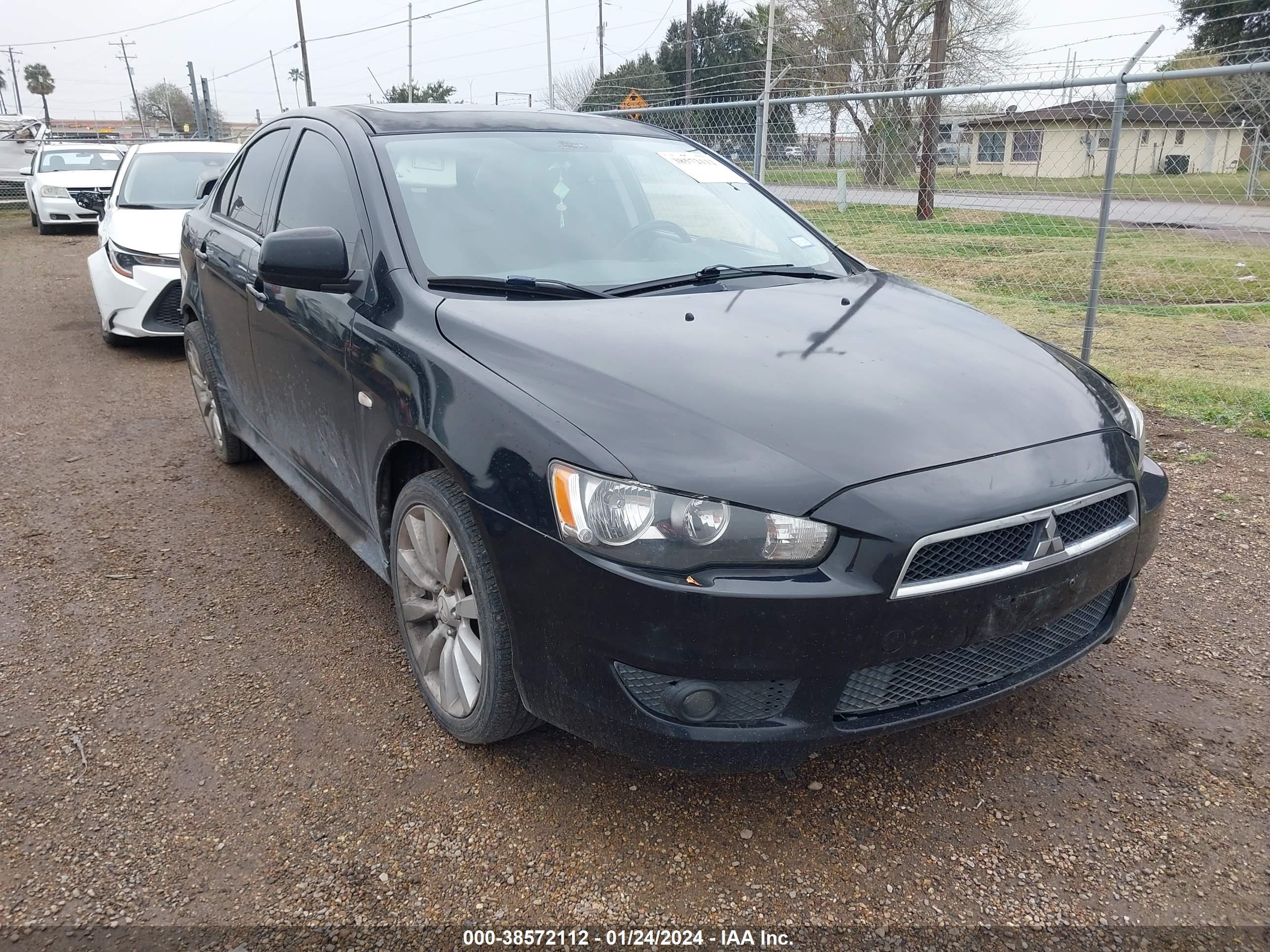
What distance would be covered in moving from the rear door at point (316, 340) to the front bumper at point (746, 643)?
1053mm

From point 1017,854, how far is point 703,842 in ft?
2.44

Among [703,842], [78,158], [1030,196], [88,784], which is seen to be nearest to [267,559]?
[88,784]

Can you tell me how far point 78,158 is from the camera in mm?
17375

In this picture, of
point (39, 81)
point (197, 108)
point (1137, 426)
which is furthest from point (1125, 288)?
point (39, 81)

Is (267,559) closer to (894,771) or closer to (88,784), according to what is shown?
(88,784)

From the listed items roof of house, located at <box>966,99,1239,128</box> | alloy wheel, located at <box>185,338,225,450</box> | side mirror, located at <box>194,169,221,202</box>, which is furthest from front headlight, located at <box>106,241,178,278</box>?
roof of house, located at <box>966,99,1239,128</box>

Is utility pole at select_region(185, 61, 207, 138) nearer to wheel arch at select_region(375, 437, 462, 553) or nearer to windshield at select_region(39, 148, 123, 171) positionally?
windshield at select_region(39, 148, 123, 171)

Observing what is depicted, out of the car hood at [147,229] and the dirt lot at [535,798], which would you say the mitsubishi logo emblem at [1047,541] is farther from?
the car hood at [147,229]

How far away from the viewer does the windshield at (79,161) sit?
56.4 feet

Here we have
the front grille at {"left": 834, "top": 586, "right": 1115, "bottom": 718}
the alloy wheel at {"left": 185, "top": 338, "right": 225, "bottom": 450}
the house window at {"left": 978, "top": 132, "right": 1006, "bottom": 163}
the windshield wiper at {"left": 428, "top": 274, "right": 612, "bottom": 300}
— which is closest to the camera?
the front grille at {"left": 834, "top": 586, "right": 1115, "bottom": 718}

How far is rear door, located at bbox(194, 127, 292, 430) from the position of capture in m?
3.86

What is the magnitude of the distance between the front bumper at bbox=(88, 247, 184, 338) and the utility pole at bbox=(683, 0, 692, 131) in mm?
4737

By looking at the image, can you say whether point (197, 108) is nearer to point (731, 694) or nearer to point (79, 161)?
point (79, 161)

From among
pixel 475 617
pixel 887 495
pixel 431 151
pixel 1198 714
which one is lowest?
pixel 1198 714
